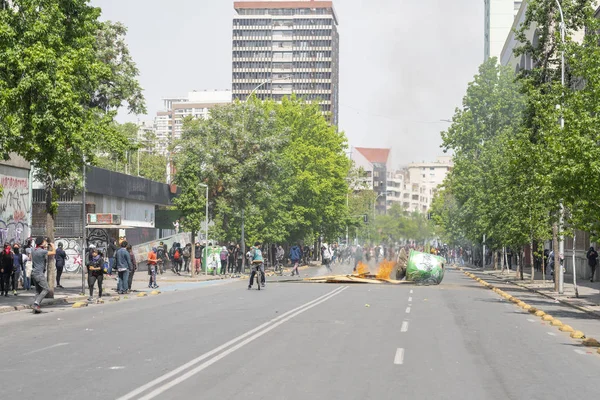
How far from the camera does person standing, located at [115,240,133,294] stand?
3262 cm

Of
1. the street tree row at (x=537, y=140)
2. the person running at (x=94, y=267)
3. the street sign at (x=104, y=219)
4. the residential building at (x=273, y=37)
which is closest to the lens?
the street tree row at (x=537, y=140)

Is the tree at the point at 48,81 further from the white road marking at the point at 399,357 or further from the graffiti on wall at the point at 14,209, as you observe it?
the white road marking at the point at 399,357

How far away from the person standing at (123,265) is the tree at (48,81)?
12.5ft

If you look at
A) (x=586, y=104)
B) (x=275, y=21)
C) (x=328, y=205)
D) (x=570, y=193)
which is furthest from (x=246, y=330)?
(x=275, y=21)

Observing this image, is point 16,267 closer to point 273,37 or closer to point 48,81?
point 48,81

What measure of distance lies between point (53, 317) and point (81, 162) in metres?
8.24

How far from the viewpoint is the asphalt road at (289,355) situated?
1071 centimetres

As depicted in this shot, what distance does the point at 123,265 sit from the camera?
32969 mm

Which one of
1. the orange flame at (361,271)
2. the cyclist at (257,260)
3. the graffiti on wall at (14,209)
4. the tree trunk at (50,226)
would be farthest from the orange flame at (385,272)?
the tree trunk at (50,226)

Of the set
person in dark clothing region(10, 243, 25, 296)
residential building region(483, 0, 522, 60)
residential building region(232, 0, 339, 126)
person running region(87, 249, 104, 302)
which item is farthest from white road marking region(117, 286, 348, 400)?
residential building region(232, 0, 339, 126)

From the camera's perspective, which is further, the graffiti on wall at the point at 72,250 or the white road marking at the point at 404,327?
the graffiti on wall at the point at 72,250

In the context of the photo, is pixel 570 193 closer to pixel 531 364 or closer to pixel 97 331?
pixel 531 364

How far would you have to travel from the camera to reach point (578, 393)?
11.0 metres

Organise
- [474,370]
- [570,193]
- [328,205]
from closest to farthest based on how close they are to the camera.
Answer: [474,370]
[570,193]
[328,205]
